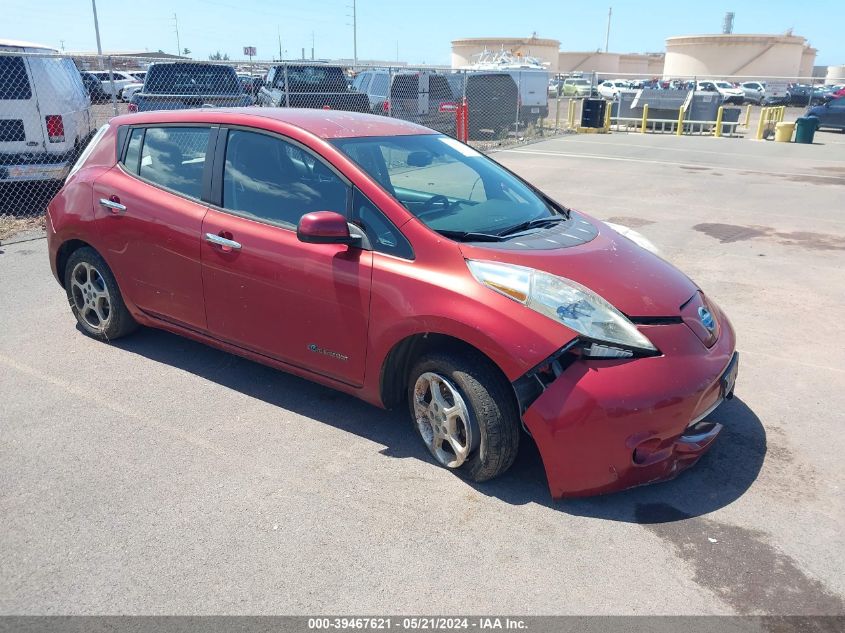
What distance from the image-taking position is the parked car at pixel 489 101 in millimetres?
20453

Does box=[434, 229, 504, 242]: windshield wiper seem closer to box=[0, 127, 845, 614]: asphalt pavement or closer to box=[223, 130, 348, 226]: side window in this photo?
box=[223, 130, 348, 226]: side window

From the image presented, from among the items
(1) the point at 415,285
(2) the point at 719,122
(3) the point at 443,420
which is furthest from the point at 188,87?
(2) the point at 719,122

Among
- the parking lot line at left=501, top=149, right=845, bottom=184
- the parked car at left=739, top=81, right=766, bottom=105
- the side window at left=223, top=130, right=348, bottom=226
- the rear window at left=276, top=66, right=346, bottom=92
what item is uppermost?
the rear window at left=276, top=66, right=346, bottom=92

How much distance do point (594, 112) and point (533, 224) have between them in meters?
21.7

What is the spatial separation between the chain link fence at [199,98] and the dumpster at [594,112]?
2.50 feet

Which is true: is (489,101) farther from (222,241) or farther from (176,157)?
(222,241)

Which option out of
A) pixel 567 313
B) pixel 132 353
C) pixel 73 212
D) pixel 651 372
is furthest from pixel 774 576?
pixel 73 212

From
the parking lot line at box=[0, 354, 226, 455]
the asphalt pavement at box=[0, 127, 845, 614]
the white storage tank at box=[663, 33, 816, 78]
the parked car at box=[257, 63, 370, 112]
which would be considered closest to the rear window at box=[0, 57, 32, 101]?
the asphalt pavement at box=[0, 127, 845, 614]

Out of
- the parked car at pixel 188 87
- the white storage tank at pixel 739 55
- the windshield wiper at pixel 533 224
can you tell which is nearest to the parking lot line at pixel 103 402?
the windshield wiper at pixel 533 224

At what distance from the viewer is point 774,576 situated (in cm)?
280

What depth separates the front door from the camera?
11.8 feet

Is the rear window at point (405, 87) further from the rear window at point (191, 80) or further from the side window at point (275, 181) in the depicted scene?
the side window at point (275, 181)

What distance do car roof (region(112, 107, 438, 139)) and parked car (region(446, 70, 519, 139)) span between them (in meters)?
16.5

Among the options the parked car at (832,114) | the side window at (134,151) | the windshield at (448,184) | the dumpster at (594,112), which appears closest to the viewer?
the windshield at (448,184)
